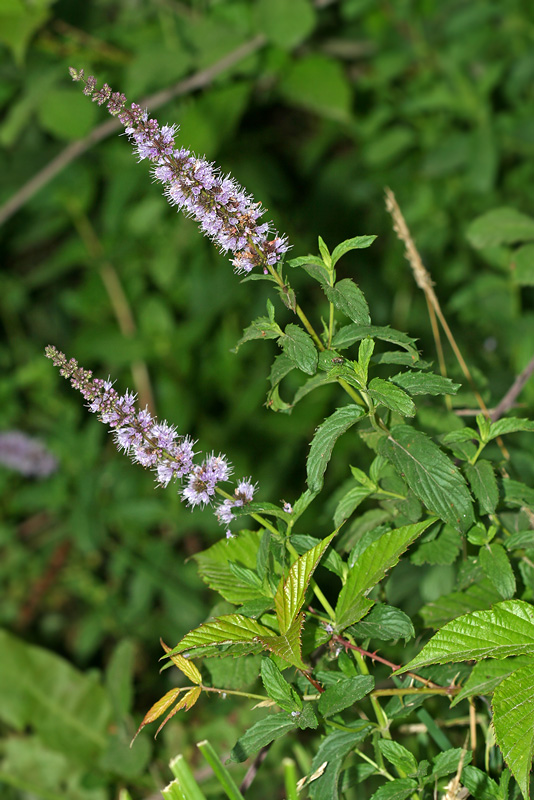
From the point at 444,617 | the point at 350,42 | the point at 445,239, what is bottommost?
the point at 444,617

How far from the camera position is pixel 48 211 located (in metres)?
2.46

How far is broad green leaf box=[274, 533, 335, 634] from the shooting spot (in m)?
0.68

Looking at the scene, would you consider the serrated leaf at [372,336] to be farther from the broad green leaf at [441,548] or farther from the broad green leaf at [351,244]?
the broad green leaf at [441,548]

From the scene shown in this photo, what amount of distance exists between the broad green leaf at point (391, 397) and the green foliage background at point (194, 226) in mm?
1142

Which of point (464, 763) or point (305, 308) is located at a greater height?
point (305, 308)

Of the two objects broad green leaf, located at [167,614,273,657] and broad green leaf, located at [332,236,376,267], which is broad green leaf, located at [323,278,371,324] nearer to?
broad green leaf, located at [332,236,376,267]

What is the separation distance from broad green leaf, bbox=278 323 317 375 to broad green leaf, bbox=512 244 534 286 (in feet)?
2.31

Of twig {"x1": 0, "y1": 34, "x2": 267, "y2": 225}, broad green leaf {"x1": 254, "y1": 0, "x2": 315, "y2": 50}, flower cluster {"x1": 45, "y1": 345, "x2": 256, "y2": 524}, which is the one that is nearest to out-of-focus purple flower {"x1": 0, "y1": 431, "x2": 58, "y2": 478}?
twig {"x1": 0, "y1": 34, "x2": 267, "y2": 225}

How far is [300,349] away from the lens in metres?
0.71

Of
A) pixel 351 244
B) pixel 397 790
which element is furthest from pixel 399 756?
pixel 351 244

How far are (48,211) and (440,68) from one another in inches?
53.6

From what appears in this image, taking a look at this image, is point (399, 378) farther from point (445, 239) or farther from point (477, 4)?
point (477, 4)

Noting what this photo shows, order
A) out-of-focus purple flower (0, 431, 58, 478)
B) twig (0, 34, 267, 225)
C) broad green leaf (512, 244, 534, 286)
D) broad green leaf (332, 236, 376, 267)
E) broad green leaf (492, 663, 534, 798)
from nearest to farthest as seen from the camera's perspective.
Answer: broad green leaf (492, 663, 534, 798), broad green leaf (332, 236, 376, 267), broad green leaf (512, 244, 534, 286), twig (0, 34, 267, 225), out-of-focus purple flower (0, 431, 58, 478)

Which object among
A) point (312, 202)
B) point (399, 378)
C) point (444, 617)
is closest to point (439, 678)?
point (444, 617)
